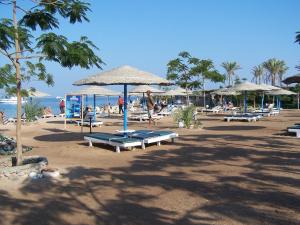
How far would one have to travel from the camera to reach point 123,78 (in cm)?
1160

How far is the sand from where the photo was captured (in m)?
5.29

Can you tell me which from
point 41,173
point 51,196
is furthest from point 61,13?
point 51,196

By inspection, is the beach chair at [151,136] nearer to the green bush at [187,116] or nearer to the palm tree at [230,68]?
the green bush at [187,116]

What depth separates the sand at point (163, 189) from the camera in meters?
5.29

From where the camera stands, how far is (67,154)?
10.9 meters

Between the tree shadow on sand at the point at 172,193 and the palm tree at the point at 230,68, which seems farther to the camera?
the palm tree at the point at 230,68

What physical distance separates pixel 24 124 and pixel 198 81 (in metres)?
11.0

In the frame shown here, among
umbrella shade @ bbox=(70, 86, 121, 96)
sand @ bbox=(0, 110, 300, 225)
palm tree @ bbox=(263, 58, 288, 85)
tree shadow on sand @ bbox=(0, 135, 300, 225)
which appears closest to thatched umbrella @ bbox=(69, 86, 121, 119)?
umbrella shade @ bbox=(70, 86, 121, 96)

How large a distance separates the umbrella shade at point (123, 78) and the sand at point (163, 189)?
1.92 metres

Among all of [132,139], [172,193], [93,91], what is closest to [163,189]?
[172,193]

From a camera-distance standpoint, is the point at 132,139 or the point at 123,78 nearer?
the point at 132,139

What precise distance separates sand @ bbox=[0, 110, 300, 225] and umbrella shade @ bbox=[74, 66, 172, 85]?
6.30ft

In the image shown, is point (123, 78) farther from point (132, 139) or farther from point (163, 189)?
point (163, 189)

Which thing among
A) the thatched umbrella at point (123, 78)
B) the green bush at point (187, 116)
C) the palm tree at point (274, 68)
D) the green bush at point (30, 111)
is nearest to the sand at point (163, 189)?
the thatched umbrella at point (123, 78)
